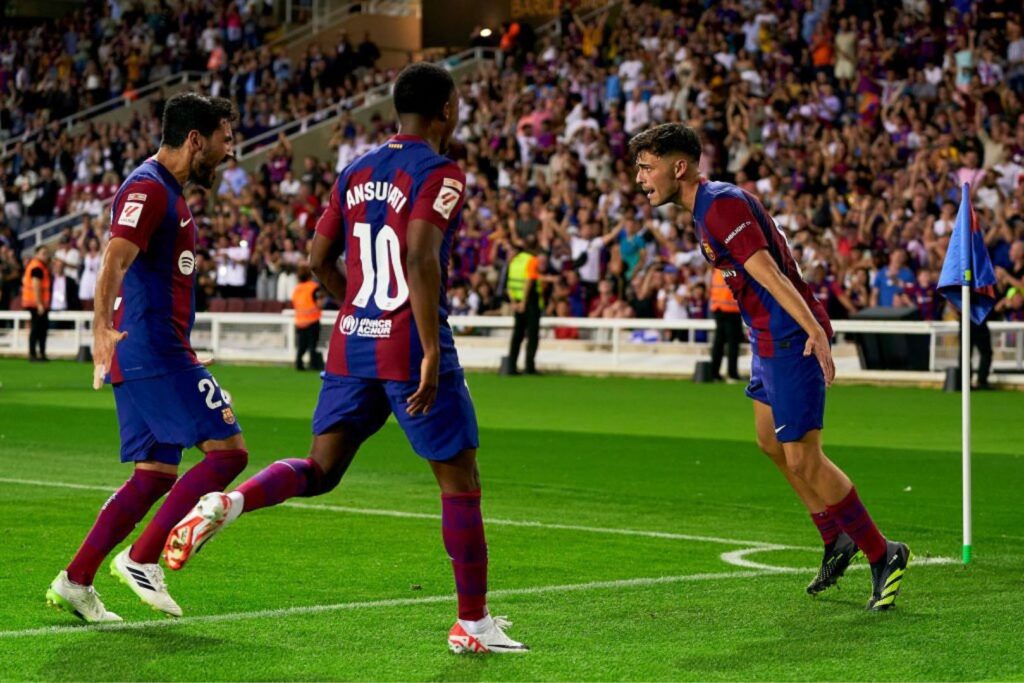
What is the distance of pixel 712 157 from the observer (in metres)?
31.2

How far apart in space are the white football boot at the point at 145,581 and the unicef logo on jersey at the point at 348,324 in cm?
134

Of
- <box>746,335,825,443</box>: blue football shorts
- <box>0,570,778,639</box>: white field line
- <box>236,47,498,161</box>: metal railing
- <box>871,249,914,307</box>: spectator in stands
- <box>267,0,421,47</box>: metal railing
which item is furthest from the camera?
<box>267,0,421,47</box>: metal railing

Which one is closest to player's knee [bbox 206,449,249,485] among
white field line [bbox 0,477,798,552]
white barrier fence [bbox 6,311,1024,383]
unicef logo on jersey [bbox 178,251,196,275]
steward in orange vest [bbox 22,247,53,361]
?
unicef logo on jersey [bbox 178,251,196,275]

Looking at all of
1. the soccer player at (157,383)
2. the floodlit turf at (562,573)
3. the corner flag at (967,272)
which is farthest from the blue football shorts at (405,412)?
the corner flag at (967,272)

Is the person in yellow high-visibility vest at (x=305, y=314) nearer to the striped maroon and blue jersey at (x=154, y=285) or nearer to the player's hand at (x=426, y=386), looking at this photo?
the striped maroon and blue jersey at (x=154, y=285)

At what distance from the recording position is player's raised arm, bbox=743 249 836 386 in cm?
784

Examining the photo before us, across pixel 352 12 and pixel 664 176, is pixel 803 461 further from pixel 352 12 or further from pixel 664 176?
pixel 352 12

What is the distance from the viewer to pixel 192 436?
751cm

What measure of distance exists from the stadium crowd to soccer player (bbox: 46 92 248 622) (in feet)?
63.4

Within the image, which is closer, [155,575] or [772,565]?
[155,575]

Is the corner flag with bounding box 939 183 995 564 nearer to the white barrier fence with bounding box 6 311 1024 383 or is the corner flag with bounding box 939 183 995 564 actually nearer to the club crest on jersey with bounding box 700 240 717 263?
the club crest on jersey with bounding box 700 240 717 263

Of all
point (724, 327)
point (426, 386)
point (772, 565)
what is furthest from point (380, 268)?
point (724, 327)

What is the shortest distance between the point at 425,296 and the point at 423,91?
85cm

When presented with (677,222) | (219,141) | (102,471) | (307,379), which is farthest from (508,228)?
(219,141)
